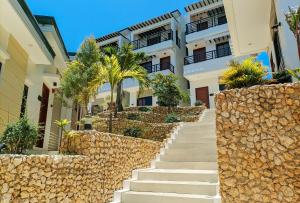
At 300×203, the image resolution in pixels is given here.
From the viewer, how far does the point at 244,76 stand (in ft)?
19.9

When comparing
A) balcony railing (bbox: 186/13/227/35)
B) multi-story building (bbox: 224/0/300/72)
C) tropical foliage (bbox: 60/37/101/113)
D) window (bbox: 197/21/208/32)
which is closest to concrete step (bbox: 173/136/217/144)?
multi-story building (bbox: 224/0/300/72)

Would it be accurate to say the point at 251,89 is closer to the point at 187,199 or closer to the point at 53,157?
the point at 187,199

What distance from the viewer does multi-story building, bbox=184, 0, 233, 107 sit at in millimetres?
20453

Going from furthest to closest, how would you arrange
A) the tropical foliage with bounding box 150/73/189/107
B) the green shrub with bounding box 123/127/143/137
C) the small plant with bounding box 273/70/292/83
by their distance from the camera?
1. the tropical foliage with bounding box 150/73/189/107
2. the green shrub with bounding box 123/127/143/137
3. the small plant with bounding box 273/70/292/83

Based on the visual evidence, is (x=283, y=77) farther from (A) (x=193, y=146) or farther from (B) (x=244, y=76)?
(A) (x=193, y=146)

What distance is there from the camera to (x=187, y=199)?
552 cm

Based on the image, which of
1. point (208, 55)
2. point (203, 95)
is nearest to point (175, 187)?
point (203, 95)

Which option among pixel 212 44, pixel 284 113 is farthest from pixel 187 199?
pixel 212 44

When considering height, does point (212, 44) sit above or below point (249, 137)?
above

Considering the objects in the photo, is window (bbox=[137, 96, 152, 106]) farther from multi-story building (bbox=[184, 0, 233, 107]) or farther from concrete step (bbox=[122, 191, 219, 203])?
concrete step (bbox=[122, 191, 219, 203])

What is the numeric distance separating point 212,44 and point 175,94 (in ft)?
27.1

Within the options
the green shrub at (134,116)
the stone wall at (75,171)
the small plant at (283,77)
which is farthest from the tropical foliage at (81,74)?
the small plant at (283,77)

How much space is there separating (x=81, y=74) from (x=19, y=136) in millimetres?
8187

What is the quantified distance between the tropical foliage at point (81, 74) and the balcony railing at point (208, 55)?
10775 millimetres
